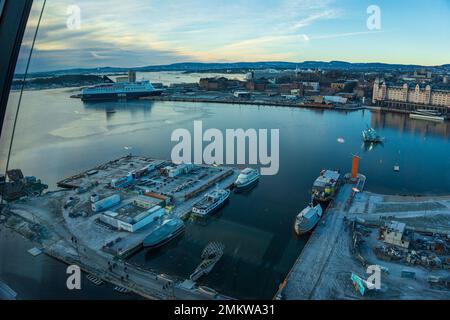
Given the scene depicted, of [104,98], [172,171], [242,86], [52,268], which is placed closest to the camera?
[52,268]

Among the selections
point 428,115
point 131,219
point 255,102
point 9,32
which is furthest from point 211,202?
point 255,102

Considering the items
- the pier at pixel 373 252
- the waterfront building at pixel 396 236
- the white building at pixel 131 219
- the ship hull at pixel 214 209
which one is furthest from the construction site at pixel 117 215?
the waterfront building at pixel 396 236

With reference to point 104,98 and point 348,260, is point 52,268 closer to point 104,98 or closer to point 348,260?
point 348,260

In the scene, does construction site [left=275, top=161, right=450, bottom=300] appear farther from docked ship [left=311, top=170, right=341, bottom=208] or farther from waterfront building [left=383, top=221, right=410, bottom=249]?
docked ship [left=311, top=170, right=341, bottom=208]

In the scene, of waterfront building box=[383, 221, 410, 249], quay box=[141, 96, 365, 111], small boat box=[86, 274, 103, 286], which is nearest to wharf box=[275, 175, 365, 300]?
waterfront building box=[383, 221, 410, 249]
